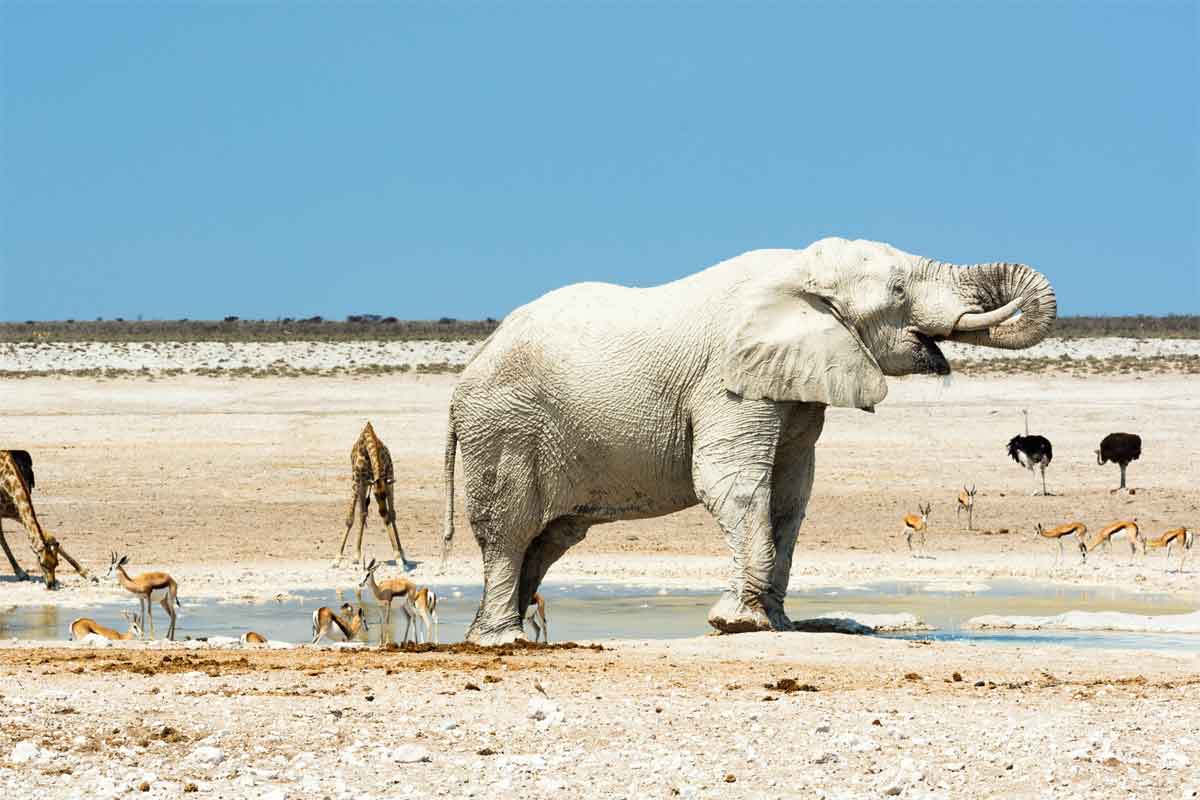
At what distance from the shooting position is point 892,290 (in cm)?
1243

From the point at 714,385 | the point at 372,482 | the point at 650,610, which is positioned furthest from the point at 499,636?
the point at 372,482

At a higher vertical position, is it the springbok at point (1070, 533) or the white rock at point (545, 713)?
the white rock at point (545, 713)

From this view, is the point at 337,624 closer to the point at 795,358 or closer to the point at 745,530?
the point at 745,530

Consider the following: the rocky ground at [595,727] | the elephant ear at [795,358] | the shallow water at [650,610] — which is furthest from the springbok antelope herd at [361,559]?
the rocky ground at [595,727]

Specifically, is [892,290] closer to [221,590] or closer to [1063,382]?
[221,590]

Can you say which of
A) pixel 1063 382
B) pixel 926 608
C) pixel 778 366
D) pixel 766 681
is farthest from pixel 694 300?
pixel 1063 382

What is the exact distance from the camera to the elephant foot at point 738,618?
12047 mm

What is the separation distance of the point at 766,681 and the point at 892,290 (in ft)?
11.4

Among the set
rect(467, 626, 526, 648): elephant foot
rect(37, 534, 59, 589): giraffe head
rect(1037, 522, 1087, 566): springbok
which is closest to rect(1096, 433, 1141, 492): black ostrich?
rect(1037, 522, 1087, 566): springbok

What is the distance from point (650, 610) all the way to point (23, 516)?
21.5ft

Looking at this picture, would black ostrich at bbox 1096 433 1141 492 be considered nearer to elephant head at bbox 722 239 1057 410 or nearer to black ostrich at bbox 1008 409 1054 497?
black ostrich at bbox 1008 409 1054 497

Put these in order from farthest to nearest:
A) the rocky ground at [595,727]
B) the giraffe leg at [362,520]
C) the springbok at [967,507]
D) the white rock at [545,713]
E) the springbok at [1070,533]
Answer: the springbok at [967,507]
the giraffe leg at [362,520]
the springbok at [1070,533]
the white rock at [545,713]
the rocky ground at [595,727]

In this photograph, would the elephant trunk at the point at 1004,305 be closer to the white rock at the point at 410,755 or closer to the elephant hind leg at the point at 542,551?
the elephant hind leg at the point at 542,551

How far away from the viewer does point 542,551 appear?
45.0 ft
